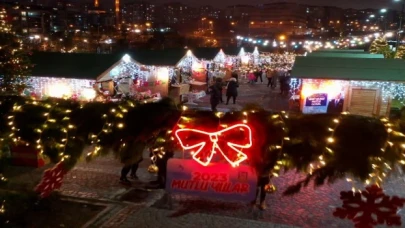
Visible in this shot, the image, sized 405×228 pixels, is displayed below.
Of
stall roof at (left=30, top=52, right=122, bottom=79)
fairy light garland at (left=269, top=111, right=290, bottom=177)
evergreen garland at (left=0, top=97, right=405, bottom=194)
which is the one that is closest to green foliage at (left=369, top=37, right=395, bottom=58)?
stall roof at (left=30, top=52, right=122, bottom=79)

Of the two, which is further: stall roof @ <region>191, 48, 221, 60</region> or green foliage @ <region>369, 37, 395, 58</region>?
green foliage @ <region>369, 37, 395, 58</region>

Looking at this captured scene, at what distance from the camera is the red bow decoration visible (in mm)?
3971

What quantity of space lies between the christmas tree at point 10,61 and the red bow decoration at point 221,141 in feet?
27.5

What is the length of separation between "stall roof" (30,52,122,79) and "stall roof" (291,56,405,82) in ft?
30.5

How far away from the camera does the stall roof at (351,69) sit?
54.0 ft

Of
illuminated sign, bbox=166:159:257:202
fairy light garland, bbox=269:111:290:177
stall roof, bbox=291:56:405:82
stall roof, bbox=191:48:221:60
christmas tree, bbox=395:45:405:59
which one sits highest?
christmas tree, bbox=395:45:405:59

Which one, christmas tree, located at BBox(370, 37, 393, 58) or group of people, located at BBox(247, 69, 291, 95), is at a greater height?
christmas tree, located at BBox(370, 37, 393, 58)

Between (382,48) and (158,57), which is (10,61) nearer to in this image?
(158,57)

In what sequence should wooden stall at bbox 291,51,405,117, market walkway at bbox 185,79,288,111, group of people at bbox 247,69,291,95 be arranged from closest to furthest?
wooden stall at bbox 291,51,405,117, market walkway at bbox 185,79,288,111, group of people at bbox 247,69,291,95

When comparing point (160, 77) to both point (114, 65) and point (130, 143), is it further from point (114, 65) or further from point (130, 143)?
point (130, 143)

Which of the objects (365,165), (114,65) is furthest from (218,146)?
(114,65)

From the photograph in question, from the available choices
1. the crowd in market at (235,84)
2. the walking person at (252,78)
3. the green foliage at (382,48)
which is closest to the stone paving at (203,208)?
the crowd in market at (235,84)

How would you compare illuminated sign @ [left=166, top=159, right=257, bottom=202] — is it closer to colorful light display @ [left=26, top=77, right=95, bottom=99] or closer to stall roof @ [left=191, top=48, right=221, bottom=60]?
colorful light display @ [left=26, top=77, right=95, bottom=99]

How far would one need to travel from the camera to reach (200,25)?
10956cm
